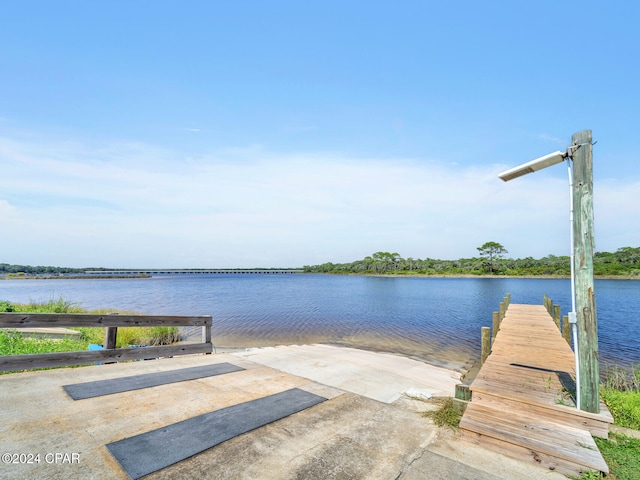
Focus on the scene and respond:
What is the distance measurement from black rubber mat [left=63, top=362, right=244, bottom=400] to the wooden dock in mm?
4934

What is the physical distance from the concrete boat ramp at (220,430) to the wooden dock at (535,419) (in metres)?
0.24

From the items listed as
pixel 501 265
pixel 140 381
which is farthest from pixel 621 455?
pixel 501 265

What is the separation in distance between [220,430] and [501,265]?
12480 cm

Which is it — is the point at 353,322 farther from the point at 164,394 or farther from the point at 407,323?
the point at 164,394

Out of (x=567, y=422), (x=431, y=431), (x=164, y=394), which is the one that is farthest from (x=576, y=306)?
(x=164, y=394)

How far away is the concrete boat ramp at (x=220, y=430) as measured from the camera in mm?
3467

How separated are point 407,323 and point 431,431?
67.6 feet

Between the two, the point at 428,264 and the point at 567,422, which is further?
the point at 428,264

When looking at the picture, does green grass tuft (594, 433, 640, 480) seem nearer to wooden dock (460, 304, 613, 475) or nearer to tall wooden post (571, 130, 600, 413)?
wooden dock (460, 304, 613, 475)

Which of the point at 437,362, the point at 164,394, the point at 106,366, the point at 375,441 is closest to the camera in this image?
the point at 375,441

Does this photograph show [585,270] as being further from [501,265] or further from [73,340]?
[501,265]

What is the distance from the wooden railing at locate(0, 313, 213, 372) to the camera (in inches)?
231

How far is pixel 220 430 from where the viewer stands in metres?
4.30

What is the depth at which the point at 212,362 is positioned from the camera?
795cm
